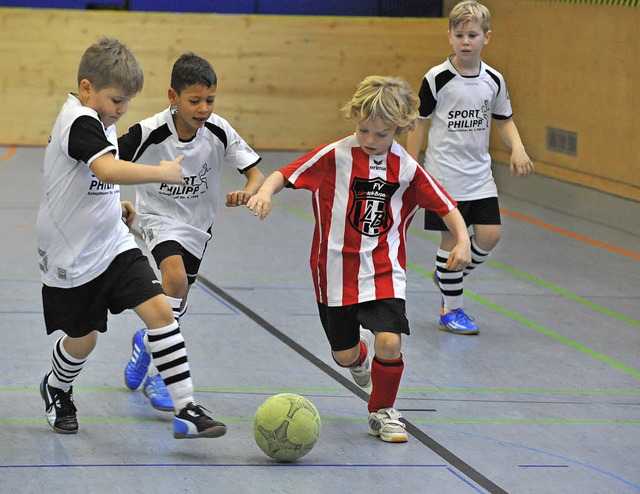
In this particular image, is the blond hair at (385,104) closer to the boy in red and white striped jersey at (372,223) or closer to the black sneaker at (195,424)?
the boy in red and white striped jersey at (372,223)

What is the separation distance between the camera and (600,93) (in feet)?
34.2

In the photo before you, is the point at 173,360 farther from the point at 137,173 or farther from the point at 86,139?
the point at 86,139

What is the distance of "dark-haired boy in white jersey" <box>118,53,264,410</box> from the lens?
4828 millimetres

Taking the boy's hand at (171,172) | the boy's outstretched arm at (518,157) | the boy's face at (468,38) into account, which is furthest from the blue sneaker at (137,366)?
the boy's face at (468,38)

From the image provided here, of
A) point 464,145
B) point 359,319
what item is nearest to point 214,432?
point 359,319

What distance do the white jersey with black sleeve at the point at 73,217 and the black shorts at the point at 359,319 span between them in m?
0.94

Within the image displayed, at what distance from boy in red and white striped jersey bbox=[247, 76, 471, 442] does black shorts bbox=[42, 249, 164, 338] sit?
59cm

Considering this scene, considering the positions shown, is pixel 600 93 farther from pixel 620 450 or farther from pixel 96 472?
pixel 96 472

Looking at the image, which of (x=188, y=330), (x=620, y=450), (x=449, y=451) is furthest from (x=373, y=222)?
(x=188, y=330)

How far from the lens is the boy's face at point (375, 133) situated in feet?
14.8

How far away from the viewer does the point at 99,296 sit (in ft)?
14.0

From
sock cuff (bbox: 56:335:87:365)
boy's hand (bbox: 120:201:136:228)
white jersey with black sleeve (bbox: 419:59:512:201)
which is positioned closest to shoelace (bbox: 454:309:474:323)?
white jersey with black sleeve (bbox: 419:59:512:201)

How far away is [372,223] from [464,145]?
2.10 metres

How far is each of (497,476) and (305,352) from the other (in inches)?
71.7
